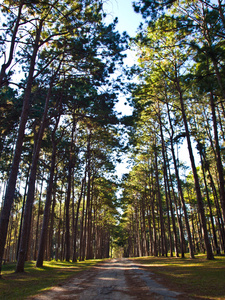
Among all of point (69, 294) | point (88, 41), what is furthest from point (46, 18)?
point (69, 294)

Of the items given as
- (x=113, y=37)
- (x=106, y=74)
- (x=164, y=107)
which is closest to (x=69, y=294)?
(x=106, y=74)

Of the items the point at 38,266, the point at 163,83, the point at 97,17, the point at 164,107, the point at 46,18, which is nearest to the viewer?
the point at 97,17

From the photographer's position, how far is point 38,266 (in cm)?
1463

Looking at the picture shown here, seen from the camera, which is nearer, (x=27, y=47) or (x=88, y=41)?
(x=88, y=41)

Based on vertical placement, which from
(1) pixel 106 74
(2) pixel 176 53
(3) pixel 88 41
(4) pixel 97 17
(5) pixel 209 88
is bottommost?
(5) pixel 209 88

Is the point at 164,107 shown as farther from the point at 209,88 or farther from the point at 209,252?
the point at 209,252

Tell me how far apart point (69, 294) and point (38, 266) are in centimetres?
1031

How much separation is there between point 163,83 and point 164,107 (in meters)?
4.35

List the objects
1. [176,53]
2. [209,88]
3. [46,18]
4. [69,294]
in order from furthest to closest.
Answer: [176,53] → [46,18] → [209,88] → [69,294]

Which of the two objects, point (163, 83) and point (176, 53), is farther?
point (163, 83)

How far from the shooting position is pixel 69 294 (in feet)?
19.1

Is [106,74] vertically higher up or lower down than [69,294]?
higher up

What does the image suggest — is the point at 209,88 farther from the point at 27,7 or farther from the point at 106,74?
the point at 27,7

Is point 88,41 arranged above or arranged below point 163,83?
below
